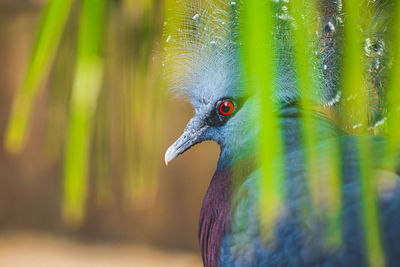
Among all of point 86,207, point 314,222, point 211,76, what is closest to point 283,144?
point 314,222

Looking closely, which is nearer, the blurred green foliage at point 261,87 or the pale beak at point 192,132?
the blurred green foliage at point 261,87

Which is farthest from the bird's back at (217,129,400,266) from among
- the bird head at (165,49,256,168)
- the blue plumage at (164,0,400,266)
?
the bird head at (165,49,256,168)

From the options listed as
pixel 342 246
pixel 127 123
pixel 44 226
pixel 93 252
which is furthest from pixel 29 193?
pixel 342 246

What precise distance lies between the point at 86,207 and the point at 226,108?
270 cm

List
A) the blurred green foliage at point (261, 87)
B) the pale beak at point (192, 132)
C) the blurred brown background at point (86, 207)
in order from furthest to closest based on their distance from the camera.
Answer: the blurred brown background at point (86, 207)
the pale beak at point (192, 132)
the blurred green foliage at point (261, 87)

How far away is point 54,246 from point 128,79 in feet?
9.52

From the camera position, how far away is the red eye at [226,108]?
3.01 feet

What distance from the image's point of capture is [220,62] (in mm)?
821

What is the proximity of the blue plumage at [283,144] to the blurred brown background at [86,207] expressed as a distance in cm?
216

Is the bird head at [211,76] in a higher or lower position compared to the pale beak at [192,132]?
higher

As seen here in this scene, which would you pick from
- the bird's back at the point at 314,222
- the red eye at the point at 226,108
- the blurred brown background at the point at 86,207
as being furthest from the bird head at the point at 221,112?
the blurred brown background at the point at 86,207

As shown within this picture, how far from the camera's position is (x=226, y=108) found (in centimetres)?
93

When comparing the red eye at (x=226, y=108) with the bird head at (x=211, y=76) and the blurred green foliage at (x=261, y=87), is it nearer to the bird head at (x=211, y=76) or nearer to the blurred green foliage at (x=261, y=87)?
the bird head at (x=211, y=76)

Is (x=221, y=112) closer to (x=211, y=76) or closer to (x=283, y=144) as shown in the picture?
(x=211, y=76)
